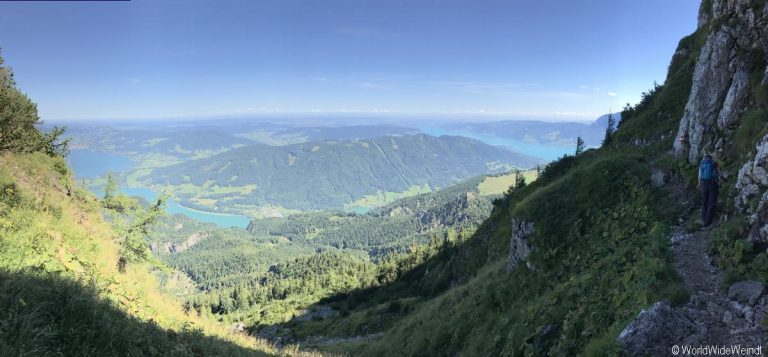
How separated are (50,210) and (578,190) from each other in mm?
26326

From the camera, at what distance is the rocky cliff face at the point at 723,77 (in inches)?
658

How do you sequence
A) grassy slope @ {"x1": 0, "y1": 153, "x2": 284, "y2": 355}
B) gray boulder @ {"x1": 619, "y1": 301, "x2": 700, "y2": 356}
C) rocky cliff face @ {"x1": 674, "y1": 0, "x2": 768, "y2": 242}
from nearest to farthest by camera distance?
1. grassy slope @ {"x1": 0, "y1": 153, "x2": 284, "y2": 355}
2. gray boulder @ {"x1": 619, "y1": 301, "x2": 700, "y2": 356}
3. rocky cliff face @ {"x1": 674, "y1": 0, "x2": 768, "y2": 242}

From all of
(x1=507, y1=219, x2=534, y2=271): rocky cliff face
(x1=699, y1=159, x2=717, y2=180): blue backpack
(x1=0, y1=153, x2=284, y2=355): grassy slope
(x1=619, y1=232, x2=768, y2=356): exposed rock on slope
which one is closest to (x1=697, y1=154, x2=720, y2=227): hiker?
(x1=699, y1=159, x2=717, y2=180): blue backpack

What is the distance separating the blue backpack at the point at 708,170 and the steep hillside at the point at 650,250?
744 millimetres

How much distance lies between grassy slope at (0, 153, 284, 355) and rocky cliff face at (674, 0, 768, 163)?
70.8 ft

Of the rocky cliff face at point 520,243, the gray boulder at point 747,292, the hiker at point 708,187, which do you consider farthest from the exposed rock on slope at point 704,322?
the rocky cliff face at point 520,243

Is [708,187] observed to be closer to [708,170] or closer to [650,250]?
[708,170]

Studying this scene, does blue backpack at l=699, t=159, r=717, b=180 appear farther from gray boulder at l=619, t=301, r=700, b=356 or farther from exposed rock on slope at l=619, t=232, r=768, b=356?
gray boulder at l=619, t=301, r=700, b=356

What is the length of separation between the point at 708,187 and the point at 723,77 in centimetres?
846

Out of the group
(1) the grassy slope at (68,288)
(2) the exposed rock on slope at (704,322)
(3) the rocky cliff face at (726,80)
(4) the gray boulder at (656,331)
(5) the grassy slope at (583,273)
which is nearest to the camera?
(1) the grassy slope at (68,288)

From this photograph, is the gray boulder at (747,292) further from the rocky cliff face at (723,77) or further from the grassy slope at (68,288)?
Result: the grassy slope at (68,288)

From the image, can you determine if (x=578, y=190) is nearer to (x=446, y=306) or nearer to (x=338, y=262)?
(x=446, y=306)

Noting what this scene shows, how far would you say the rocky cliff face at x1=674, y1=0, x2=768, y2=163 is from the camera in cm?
1670

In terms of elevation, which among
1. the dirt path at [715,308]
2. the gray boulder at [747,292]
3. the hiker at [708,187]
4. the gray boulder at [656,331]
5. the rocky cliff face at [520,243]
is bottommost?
the rocky cliff face at [520,243]
